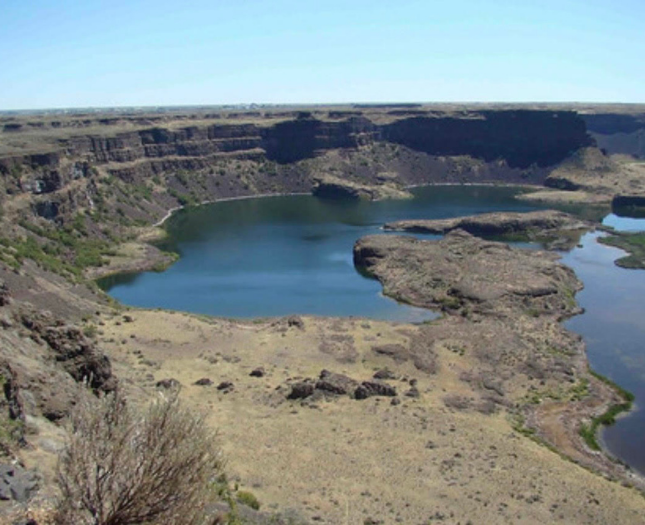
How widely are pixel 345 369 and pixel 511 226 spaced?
72948 millimetres

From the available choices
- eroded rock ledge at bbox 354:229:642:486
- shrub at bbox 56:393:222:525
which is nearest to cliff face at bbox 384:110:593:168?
eroded rock ledge at bbox 354:229:642:486

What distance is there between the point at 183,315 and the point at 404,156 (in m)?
133

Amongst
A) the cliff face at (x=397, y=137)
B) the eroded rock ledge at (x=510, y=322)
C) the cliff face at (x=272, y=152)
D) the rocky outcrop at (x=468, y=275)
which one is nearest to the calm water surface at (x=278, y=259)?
the rocky outcrop at (x=468, y=275)

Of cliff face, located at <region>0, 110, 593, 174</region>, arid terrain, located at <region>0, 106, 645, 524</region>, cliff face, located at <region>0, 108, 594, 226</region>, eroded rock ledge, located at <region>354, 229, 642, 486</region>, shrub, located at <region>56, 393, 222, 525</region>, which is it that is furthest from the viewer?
cliff face, located at <region>0, 110, 593, 174</region>

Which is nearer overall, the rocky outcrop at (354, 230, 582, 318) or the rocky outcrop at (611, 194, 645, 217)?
the rocky outcrop at (354, 230, 582, 318)

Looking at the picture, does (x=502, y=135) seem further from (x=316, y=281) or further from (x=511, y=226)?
(x=316, y=281)

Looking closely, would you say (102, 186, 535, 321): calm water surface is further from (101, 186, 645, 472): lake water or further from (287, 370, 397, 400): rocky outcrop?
(287, 370, 397, 400): rocky outcrop

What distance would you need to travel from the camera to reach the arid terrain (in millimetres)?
29562

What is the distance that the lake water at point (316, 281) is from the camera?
59.3m

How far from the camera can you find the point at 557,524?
28641mm

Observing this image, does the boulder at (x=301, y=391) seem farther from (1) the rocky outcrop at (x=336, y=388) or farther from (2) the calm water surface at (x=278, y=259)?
(2) the calm water surface at (x=278, y=259)

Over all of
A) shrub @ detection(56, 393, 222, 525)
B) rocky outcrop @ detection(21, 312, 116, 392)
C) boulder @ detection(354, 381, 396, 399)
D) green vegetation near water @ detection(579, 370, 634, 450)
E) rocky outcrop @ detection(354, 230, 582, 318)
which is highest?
shrub @ detection(56, 393, 222, 525)

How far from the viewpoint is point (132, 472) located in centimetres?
Answer: 1330

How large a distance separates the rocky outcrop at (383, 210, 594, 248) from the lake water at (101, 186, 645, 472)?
4841 mm
